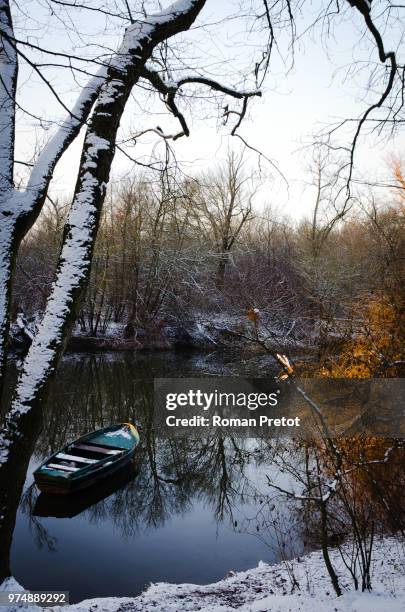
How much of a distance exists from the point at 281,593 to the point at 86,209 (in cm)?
450

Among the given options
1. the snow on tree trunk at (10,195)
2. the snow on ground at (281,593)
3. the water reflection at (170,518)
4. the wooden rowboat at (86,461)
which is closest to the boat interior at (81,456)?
the wooden rowboat at (86,461)

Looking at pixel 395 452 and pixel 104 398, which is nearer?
pixel 395 452

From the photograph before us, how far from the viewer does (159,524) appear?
24.3 ft

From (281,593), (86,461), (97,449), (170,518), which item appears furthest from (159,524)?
(281,593)

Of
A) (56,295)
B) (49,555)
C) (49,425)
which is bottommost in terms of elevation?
(49,555)

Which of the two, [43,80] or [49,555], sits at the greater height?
[43,80]

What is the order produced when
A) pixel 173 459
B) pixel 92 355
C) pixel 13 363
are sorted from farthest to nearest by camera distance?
pixel 92 355 → pixel 13 363 → pixel 173 459

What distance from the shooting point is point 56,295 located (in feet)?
10.3

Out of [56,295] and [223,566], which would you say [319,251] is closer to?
[223,566]

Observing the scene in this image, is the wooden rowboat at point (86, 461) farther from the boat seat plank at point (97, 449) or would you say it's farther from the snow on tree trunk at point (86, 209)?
the snow on tree trunk at point (86, 209)

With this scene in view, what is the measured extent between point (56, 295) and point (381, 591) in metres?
3.82

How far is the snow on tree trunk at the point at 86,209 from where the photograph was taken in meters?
3.06

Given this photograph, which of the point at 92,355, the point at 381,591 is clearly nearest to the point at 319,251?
the point at 92,355

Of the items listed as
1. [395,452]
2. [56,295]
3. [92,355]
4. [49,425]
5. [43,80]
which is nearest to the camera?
[43,80]
